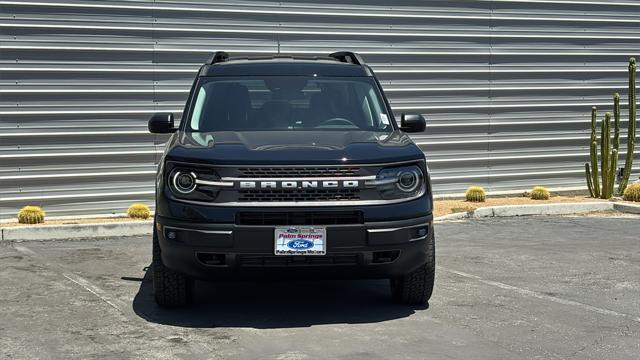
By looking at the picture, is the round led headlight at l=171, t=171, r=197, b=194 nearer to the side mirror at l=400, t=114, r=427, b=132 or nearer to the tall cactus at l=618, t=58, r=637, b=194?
the side mirror at l=400, t=114, r=427, b=132

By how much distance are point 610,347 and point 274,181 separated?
7.50 ft

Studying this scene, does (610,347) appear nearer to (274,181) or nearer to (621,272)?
(274,181)

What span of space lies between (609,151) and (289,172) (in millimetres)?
8927

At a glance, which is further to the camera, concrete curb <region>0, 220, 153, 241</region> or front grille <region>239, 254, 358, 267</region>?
concrete curb <region>0, 220, 153, 241</region>

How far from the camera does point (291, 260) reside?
236 inches

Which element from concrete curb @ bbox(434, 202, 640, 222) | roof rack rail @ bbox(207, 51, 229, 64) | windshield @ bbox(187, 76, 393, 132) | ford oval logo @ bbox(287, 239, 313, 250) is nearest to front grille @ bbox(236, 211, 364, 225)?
ford oval logo @ bbox(287, 239, 313, 250)

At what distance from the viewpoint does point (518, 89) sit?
14469mm

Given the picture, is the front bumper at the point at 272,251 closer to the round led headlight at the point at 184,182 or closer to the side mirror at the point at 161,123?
the round led headlight at the point at 184,182

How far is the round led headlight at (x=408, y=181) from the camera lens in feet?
20.4

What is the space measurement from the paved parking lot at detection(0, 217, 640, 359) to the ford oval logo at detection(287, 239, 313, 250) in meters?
0.54

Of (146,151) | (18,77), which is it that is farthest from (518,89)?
(18,77)

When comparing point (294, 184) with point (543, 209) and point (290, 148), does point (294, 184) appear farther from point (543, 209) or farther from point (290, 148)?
point (543, 209)

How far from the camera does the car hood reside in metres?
6.09

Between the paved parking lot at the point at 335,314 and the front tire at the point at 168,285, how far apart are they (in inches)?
3.3
